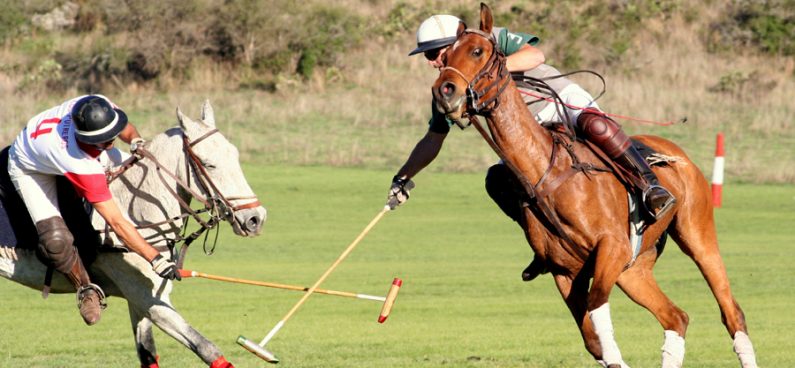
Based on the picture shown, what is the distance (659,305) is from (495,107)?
2.16m

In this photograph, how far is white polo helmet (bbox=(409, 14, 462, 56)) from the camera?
28.7 ft

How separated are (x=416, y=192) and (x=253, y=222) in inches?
657

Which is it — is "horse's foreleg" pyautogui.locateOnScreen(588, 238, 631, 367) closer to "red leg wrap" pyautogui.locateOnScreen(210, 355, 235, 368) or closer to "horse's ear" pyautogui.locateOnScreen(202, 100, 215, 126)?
"red leg wrap" pyautogui.locateOnScreen(210, 355, 235, 368)

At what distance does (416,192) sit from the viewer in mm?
25172

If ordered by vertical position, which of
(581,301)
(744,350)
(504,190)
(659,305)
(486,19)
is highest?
(486,19)

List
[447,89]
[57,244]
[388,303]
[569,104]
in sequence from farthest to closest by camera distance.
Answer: [569,104], [388,303], [57,244], [447,89]

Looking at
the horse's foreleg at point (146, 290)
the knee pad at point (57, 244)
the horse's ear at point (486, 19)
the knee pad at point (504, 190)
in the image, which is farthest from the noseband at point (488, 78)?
the knee pad at point (57, 244)

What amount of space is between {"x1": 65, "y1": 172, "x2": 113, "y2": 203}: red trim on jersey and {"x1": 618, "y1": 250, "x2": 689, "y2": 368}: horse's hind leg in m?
3.65

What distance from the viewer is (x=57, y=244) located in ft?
28.1

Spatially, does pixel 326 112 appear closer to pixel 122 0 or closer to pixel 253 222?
pixel 122 0

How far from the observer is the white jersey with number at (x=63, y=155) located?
8.37 metres

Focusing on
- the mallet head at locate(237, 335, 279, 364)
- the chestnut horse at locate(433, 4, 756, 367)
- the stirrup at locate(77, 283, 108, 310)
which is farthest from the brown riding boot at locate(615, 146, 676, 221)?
the stirrup at locate(77, 283, 108, 310)

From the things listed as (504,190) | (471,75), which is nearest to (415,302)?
(504,190)

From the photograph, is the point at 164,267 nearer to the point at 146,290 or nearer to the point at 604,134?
the point at 146,290
